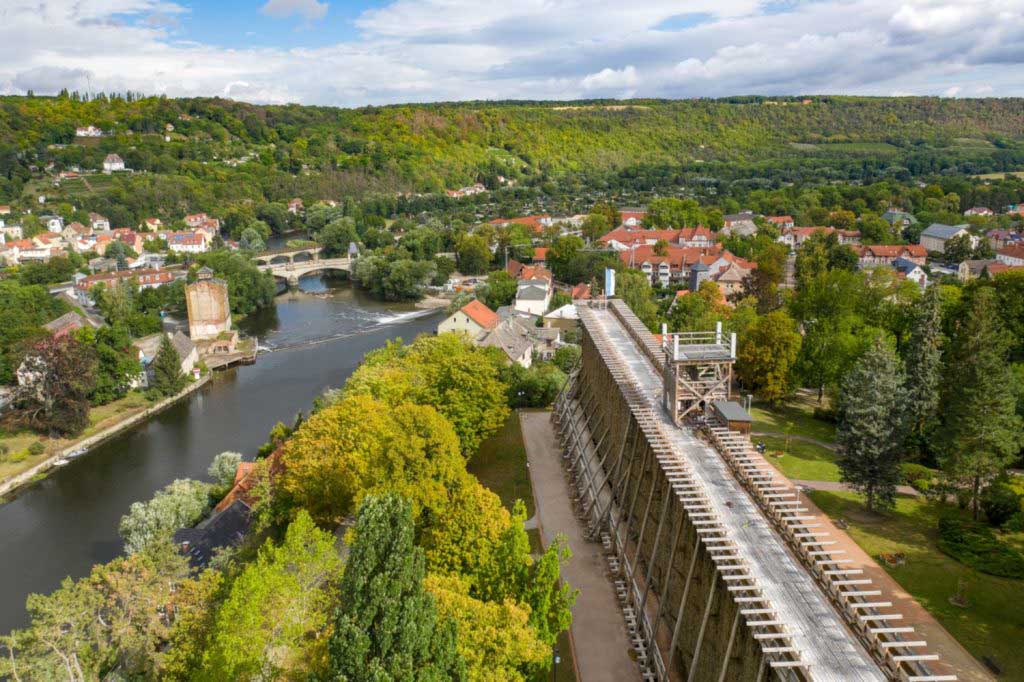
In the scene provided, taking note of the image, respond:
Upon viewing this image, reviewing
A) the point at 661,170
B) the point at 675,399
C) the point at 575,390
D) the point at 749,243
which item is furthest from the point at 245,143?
the point at 675,399

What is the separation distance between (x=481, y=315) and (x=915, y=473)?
107 feet

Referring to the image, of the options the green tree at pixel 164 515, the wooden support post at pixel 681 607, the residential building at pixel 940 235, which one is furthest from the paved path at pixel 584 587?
the residential building at pixel 940 235

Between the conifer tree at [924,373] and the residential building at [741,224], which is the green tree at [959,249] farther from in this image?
the conifer tree at [924,373]

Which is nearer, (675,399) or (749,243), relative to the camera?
(675,399)

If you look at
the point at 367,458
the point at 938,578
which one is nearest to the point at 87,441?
the point at 367,458

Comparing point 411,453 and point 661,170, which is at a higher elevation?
point 661,170

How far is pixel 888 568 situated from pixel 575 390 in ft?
55.9

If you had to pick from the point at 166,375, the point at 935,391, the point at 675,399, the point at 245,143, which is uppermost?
the point at 245,143

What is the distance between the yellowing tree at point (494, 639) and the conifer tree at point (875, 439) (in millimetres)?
16327

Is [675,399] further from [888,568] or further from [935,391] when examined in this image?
[935,391]

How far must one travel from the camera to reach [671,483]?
711 inches

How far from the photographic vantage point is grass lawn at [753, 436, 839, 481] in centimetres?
2986

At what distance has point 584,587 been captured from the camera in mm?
21906

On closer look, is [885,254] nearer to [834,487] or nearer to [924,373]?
[924,373]
